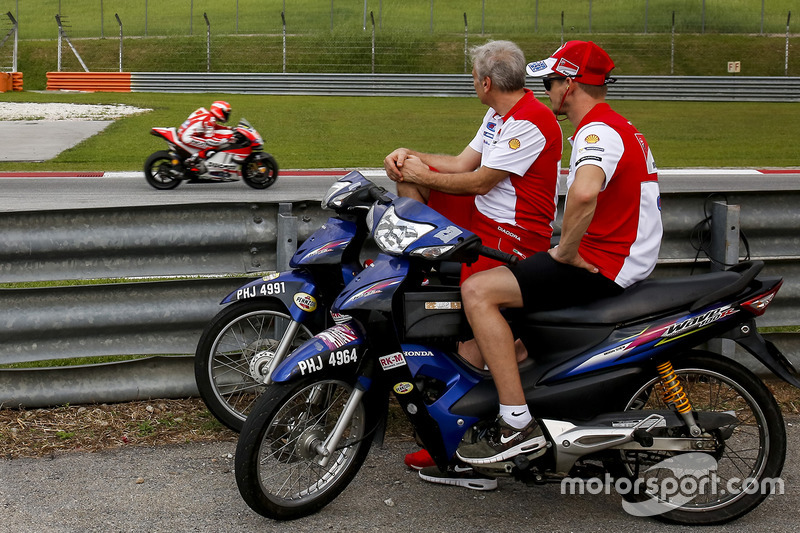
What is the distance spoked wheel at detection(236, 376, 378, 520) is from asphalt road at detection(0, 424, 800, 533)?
0.09 metres

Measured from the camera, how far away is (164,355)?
4984 mm

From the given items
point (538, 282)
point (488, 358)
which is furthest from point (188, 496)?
point (538, 282)

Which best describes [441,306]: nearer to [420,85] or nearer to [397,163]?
[397,163]

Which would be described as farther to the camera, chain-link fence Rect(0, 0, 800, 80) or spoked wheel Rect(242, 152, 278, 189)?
chain-link fence Rect(0, 0, 800, 80)

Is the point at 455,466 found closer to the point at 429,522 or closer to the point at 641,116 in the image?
the point at 429,522

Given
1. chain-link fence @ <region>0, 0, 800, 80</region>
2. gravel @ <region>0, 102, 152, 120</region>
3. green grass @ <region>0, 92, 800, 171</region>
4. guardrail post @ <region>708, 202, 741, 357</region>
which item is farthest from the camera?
chain-link fence @ <region>0, 0, 800, 80</region>

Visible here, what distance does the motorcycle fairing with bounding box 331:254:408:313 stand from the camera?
3729mm

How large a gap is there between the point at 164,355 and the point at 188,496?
1.22 m

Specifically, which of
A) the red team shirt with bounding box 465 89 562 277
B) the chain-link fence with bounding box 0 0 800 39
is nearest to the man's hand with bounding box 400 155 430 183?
the red team shirt with bounding box 465 89 562 277

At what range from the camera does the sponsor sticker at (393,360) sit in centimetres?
379

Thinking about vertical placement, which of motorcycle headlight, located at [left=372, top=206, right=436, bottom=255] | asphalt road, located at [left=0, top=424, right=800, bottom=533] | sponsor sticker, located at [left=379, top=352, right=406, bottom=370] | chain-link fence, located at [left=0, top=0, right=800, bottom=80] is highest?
chain-link fence, located at [left=0, top=0, right=800, bottom=80]

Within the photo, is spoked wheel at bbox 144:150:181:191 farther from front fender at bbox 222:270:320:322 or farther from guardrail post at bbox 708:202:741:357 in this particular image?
guardrail post at bbox 708:202:741:357

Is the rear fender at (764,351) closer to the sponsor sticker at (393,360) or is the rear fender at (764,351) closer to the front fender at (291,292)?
the sponsor sticker at (393,360)

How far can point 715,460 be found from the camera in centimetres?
393
